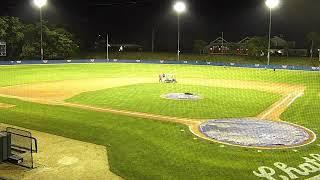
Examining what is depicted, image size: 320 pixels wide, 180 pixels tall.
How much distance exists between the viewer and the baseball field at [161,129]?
13.2m

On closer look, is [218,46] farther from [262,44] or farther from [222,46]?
[262,44]

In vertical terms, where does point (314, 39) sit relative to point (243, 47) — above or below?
above

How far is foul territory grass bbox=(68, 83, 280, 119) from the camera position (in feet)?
80.8

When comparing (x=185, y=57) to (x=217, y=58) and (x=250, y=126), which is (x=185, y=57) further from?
(x=250, y=126)

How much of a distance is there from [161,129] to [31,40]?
7419 cm

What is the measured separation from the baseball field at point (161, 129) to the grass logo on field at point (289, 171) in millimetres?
34

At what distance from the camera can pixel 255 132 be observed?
18.8m

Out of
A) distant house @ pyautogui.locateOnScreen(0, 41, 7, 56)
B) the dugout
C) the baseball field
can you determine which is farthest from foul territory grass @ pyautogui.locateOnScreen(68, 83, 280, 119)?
distant house @ pyautogui.locateOnScreen(0, 41, 7, 56)

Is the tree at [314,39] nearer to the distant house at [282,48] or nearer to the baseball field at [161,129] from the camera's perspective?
the distant house at [282,48]

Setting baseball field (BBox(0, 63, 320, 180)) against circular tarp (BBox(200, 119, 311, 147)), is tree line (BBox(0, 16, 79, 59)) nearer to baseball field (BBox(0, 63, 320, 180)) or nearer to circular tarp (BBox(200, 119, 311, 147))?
baseball field (BBox(0, 63, 320, 180))

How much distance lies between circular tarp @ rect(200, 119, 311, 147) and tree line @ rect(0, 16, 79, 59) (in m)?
70.9

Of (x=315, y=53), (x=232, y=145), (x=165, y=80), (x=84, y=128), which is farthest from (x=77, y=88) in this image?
(x=315, y=53)

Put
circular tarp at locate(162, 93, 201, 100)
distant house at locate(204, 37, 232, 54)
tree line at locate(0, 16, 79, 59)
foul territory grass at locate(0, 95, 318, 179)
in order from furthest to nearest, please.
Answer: distant house at locate(204, 37, 232, 54)
tree line at locate(0, 16, 79, 59)
circular tarp at locate(162, 93, 201, 100)
foul territory grass at locate(0, 95, 318, 179)

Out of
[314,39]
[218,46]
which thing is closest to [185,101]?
[314,39]
